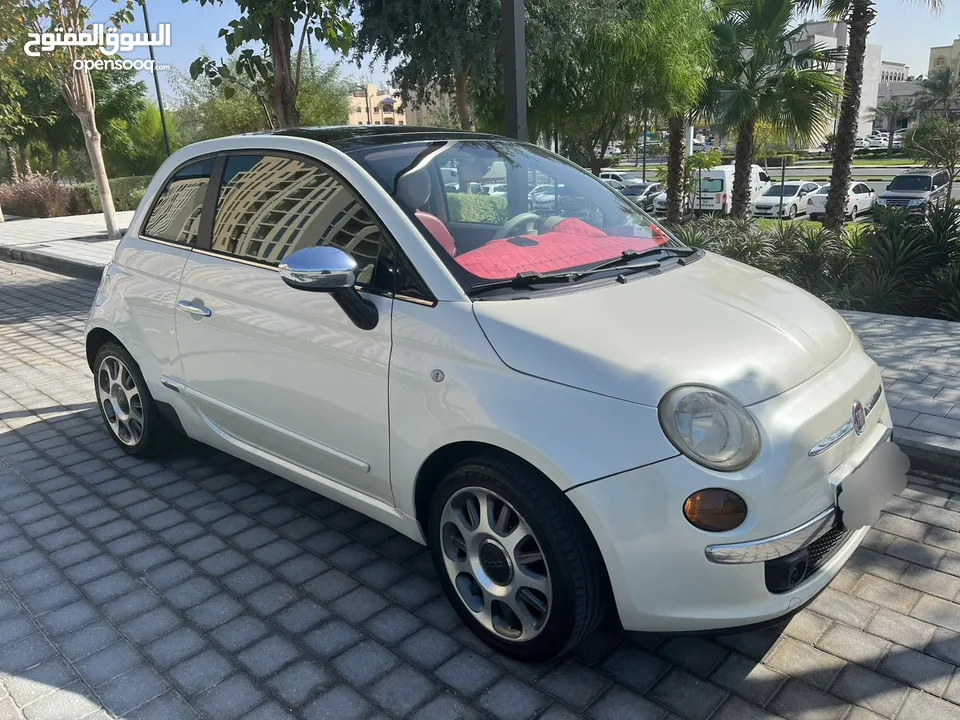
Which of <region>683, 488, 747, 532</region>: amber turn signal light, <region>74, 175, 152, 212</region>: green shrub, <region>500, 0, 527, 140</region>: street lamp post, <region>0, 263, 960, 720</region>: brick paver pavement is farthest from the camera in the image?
<region>74, 175, 152, 212</region>: green shrub

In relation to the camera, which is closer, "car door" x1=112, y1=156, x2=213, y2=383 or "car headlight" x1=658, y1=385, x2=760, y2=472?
"car headlight" x1=658, y1=385, x2=760, y2=472

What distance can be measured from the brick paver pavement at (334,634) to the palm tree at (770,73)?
1296 cm

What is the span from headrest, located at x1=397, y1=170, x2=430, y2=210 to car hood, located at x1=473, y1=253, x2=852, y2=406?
1.93ft

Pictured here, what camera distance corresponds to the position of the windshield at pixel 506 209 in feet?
9.37

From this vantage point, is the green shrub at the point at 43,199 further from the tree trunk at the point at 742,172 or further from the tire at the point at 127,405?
the tire at the point at 127,405

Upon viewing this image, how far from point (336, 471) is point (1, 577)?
163 cm

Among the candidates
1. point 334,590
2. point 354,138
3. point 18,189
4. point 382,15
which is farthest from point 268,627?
point 18,189

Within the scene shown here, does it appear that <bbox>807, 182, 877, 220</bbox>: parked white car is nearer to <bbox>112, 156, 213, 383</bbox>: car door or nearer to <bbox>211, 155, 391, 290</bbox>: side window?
<bbox>112, 156, 213, 383</bbox>: car door

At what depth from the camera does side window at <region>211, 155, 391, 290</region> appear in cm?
292

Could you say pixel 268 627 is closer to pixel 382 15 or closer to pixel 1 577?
pixel 1 577

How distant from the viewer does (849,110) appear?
13344 millimetres

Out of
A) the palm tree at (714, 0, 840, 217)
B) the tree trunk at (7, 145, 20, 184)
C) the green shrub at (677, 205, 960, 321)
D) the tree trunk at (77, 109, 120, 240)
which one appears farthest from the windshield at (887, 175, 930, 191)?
the tree trunk at (7, 145, 20, 184)

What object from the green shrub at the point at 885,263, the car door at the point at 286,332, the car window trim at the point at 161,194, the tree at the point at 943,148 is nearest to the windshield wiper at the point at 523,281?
the car door at the point at 286,332

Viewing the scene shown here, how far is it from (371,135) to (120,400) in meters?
2.30
